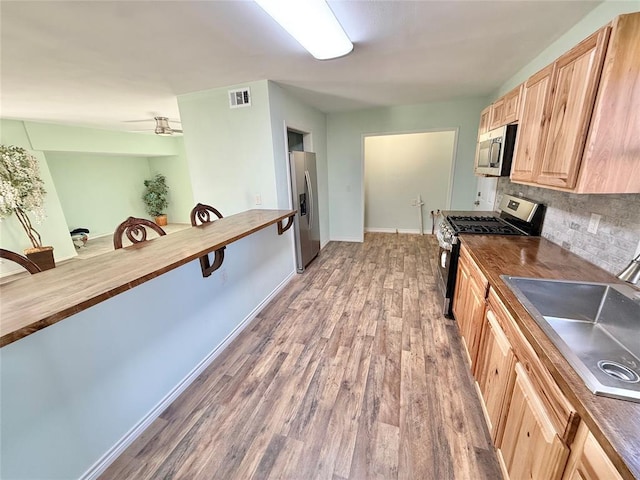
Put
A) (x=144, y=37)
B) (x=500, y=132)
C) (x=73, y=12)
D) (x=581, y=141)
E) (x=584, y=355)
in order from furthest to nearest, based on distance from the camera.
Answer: (x=500, y=132) < (x=144, y=37) < (x=73, y=12) < (x=581, y=141) < (x=584, y=355)

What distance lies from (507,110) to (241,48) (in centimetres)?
234

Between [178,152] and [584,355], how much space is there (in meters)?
9.04

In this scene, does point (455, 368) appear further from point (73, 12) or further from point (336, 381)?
point (73, 12)

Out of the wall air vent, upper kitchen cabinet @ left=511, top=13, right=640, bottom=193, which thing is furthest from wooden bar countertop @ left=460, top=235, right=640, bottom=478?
the wall air vent

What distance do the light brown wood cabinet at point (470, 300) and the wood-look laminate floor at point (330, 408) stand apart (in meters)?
0.26

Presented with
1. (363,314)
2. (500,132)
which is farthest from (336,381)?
(500,132)

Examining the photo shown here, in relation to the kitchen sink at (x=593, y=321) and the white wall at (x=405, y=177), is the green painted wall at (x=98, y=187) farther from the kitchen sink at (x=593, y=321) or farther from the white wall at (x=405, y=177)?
the kitchen sink at (x=593, y=321)

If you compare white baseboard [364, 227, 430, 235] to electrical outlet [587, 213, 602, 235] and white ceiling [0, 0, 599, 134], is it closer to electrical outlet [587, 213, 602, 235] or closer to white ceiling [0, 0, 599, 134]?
white ceiling [0, 0, 599, 134]

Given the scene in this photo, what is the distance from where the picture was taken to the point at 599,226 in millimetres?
1517

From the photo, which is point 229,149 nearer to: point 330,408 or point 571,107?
point 330,408

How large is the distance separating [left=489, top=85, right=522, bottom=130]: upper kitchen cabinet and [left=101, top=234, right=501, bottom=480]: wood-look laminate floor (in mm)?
1920

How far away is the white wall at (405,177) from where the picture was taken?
5.28 metres

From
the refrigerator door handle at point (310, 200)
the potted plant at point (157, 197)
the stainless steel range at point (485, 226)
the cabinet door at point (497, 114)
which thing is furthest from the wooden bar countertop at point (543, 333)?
the potted plant at point (157, 197)

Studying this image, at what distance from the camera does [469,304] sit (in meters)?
1.92
